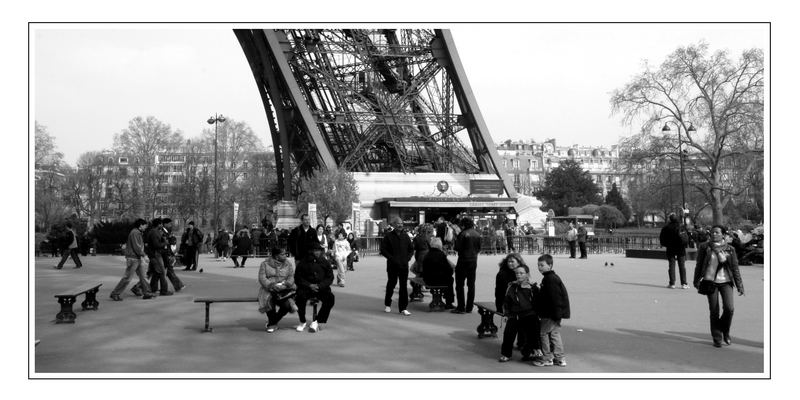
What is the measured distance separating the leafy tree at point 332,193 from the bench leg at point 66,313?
33181 mm

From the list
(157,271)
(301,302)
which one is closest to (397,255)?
(301,302)

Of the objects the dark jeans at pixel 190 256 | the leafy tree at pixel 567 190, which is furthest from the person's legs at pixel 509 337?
the leafy tree at pixel 567 190

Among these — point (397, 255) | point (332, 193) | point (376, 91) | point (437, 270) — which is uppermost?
point (376, 91)

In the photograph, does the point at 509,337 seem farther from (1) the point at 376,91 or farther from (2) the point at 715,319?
(1) the point at 376,91

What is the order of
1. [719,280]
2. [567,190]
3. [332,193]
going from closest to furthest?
[719,280] < [332,193] < [567,190]

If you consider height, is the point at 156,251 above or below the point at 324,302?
above

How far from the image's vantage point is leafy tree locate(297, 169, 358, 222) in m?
43.1

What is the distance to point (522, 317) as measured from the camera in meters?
7.12

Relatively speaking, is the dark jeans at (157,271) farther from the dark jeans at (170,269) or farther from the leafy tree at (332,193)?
the leafy tree at (332,193)

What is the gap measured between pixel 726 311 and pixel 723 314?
Result: 11 centimetres

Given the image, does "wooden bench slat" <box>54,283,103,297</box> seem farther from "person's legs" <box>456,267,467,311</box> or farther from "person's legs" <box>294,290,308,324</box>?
"person's legs" <box>456,267,467,311</box>

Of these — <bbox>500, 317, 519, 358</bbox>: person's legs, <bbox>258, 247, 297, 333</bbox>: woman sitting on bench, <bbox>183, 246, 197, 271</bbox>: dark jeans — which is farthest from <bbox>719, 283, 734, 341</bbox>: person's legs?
<bbox>183, 246, 197, 271</bbox>: dark jeans

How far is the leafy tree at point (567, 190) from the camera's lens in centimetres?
8216
